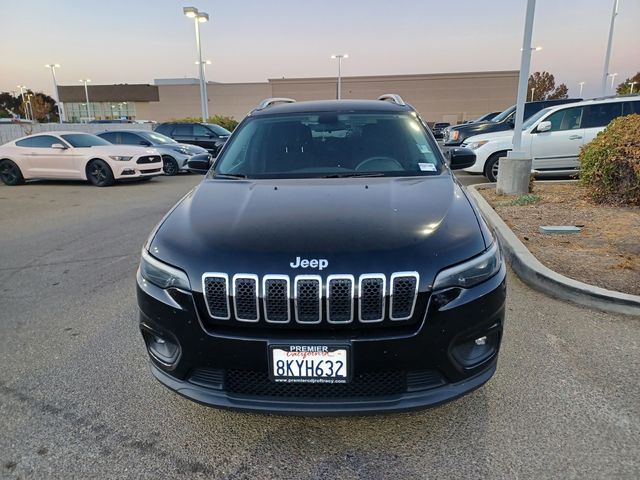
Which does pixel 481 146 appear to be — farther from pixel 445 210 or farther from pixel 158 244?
pixel 158 244

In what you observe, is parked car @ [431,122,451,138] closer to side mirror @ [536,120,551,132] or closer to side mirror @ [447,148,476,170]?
side mirror @ [536,120,551,132]

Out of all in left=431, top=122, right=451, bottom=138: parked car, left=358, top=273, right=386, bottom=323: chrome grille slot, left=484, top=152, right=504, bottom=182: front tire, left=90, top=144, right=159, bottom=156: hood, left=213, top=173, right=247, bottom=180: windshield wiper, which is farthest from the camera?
left=431, top=122, right=451, bottom=138: parked car

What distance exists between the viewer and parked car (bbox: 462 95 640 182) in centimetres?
1026

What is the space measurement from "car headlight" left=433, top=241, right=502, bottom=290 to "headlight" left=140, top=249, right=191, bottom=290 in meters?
1.19

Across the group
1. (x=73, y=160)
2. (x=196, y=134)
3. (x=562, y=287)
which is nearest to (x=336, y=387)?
(x=562, y=287)

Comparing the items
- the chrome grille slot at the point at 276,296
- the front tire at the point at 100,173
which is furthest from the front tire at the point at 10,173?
the chrome grille slot at the point at 276,296

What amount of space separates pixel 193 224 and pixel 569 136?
10.3 metres

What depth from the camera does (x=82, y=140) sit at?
41.7ft

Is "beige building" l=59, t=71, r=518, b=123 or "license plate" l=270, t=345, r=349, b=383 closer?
"license plate" l=270, t=345, r=349, b=383

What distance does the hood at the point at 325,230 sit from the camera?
2117 millimetres

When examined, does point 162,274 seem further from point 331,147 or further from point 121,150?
point 121,150

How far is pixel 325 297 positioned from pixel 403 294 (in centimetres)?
35

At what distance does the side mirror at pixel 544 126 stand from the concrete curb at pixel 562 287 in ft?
20.3

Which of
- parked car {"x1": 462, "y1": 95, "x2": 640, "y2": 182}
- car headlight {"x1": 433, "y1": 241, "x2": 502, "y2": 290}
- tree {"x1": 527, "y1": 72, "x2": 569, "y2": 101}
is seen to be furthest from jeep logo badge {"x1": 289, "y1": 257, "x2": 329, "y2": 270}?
tree {"x1": 527, "y1": 72, "x2": 569, "y2": 101}
